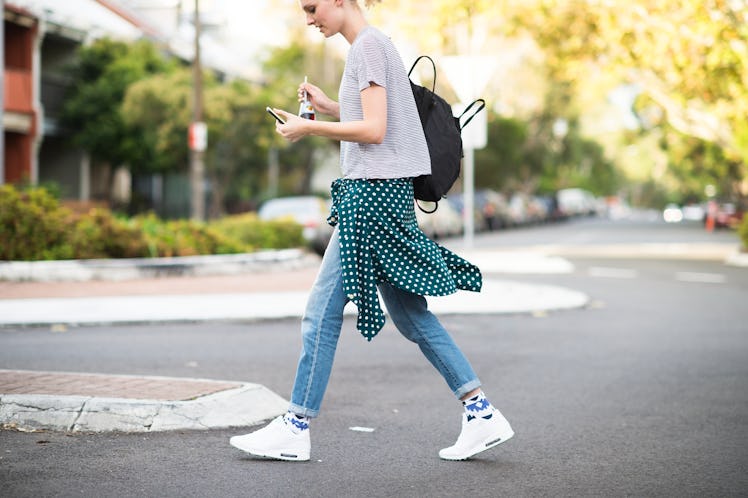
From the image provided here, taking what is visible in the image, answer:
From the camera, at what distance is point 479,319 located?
1156 cm

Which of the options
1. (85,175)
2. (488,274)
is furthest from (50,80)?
(488,274)

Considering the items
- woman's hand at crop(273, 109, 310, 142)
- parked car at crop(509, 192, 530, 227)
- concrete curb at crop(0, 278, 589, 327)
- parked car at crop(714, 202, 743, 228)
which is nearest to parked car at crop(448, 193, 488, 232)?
parked car at crop(509, 192, 530, 227)

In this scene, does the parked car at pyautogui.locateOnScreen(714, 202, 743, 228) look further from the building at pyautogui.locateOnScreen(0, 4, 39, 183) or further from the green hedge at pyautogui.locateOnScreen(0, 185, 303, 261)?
the green hedge at pyautogui.locateOnScreen(0, 185, 303, 261)

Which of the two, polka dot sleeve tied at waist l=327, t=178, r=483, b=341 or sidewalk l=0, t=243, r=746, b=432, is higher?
polka dot sleeve tied at waist l=327, t=178, r=483, b=341

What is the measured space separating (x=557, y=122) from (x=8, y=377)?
59.9 meters

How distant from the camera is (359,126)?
4.72m

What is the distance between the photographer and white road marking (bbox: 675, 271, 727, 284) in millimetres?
17750

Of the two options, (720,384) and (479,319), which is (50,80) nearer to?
(479,319)

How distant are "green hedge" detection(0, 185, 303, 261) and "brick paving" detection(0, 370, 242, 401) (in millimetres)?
8176

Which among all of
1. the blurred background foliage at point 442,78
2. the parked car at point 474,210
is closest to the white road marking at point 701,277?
the blurred background foliage at point 442,78

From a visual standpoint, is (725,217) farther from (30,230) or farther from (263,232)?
(30,230)

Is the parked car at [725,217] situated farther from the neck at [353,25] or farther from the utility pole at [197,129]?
the neck at [353,25]

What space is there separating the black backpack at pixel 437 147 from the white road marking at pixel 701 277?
13250 millimetres

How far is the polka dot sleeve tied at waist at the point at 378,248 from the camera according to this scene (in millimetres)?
4891
